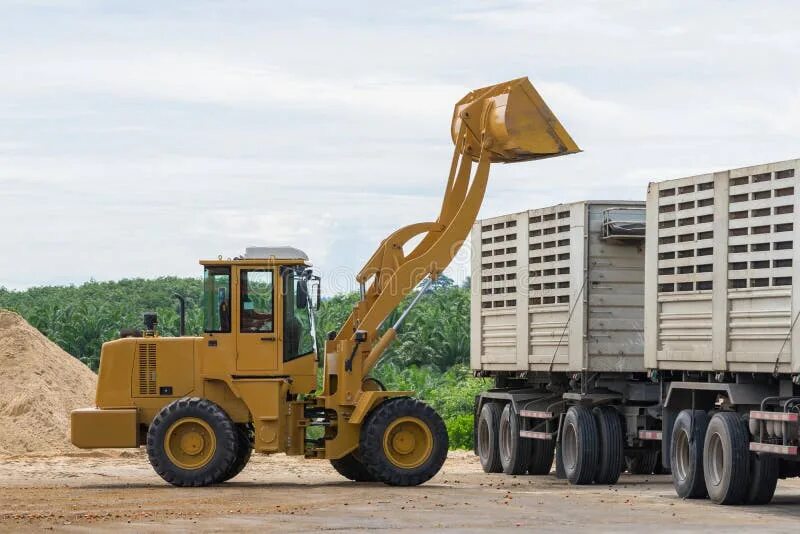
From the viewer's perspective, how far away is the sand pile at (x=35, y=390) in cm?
2975

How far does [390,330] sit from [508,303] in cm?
375

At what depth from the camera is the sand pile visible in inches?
1171

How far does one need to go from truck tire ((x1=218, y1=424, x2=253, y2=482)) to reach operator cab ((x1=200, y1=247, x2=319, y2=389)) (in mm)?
776

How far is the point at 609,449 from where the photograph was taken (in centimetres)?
2089

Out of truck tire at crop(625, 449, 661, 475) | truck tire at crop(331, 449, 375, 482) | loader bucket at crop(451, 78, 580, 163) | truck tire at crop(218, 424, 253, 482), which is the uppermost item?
loader bucket at crop(451, 78, 580, 163)

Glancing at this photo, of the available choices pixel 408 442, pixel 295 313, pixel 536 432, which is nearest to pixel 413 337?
pixel 536 432

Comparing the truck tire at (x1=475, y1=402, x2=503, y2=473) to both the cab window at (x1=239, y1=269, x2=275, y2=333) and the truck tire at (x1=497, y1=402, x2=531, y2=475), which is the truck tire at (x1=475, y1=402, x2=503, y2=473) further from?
the cab window at (x1=239, y1=269, x2=275, y2=333)

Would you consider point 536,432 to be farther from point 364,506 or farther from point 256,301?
point 364,506

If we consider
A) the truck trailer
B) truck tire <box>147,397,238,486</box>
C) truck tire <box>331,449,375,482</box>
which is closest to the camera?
the truck trailer

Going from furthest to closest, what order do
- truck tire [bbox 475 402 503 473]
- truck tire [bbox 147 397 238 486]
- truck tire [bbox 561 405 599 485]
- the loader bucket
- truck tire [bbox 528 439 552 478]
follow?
truck tire [bbox 475 402 503 473] → truck tire [bbox 528 439 552 478] → truck tire [bbox 561 405 599 485] → the loader bucket → truck tire [bbox 147 397 238 486]

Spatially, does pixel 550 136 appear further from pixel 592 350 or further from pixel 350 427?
pixel 350 427

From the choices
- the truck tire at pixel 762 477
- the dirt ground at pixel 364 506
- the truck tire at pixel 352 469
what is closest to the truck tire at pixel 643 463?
the dirt ground at pixel 364 506

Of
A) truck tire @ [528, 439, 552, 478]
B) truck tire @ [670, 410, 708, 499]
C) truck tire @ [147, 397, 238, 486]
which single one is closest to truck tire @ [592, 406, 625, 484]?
truck tire @ [528, 439, 552, 478]

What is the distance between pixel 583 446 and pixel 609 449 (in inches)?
14.2
